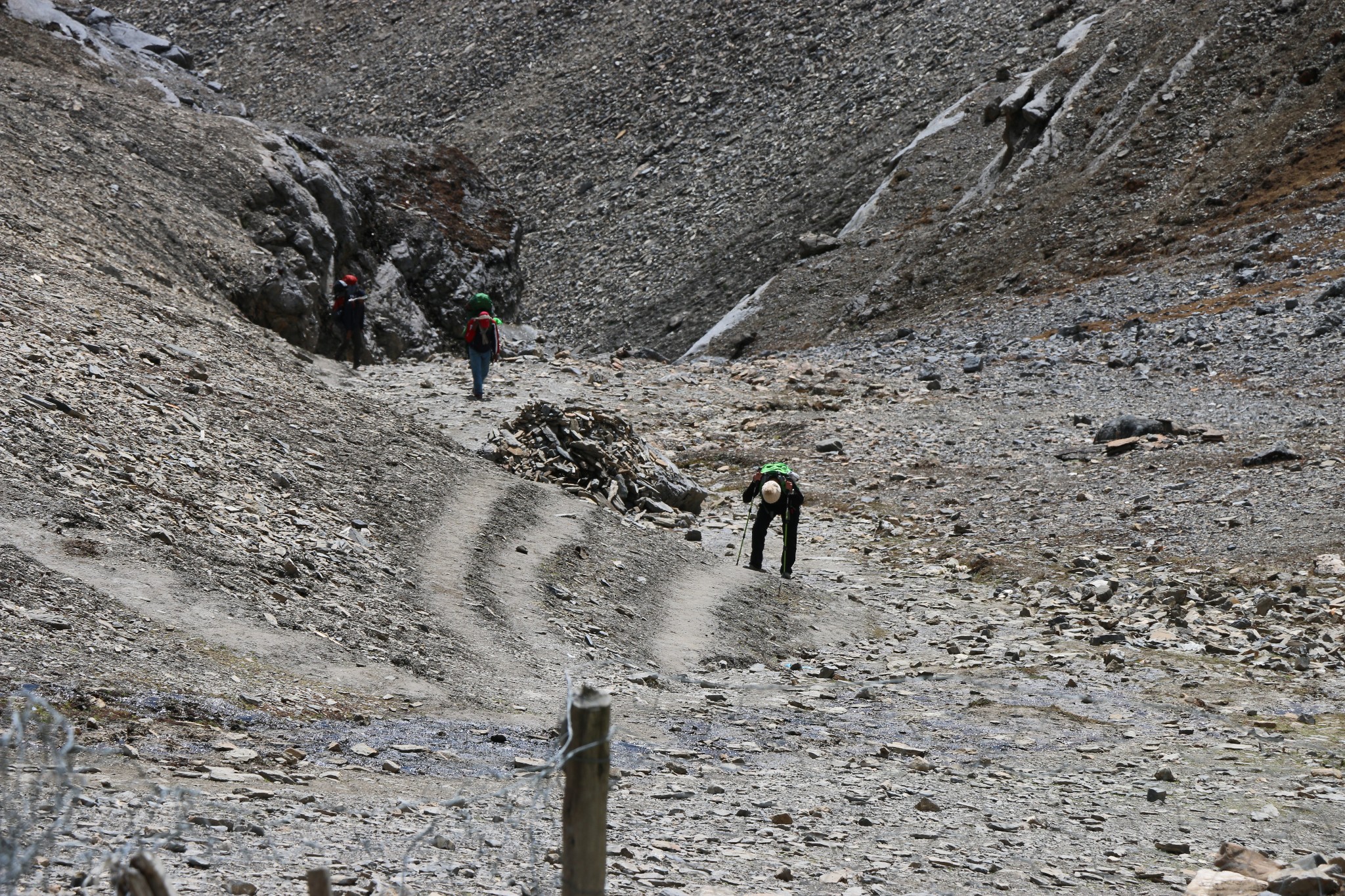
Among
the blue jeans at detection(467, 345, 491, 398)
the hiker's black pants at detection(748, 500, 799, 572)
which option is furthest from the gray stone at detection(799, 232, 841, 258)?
the hiker's black pants at detection(748, 500, 799, 572)

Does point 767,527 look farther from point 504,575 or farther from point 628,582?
point 504,575

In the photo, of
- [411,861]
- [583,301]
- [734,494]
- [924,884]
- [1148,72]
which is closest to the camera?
[411,861]

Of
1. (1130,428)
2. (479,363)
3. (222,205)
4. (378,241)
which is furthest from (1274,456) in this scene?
(378,241)

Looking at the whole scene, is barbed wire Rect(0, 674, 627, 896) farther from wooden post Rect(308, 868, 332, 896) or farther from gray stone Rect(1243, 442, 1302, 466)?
gray stone Rect(1243, 442, 1302, 466)

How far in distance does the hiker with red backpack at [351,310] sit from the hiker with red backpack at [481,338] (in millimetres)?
3577

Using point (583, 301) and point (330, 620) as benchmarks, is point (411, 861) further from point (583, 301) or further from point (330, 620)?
point (583, 301)

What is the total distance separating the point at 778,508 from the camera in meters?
14.5

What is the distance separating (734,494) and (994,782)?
1341 cm

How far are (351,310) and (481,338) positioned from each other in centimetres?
456

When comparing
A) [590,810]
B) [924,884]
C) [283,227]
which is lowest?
[924,884]

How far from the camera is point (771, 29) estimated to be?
57.1 m

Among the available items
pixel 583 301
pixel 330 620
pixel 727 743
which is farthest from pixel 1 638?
pixel 583 301

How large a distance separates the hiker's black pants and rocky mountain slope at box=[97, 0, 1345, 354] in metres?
21.8

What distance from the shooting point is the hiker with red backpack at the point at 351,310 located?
24.4 meters
